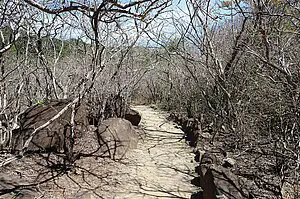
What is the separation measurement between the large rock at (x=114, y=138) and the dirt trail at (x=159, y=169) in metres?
0.19

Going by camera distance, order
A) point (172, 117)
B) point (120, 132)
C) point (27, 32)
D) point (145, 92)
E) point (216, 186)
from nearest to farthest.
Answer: point (216, 186)
point (27, 32)
point (120, 132)
point (172, 117)
point (145, 92)

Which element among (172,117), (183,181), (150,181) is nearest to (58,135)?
(150,181)

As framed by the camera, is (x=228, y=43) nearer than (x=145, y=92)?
Yes

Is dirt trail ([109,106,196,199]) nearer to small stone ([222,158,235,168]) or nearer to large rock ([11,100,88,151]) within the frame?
small stone ([222,158,235,168])

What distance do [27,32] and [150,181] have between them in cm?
343

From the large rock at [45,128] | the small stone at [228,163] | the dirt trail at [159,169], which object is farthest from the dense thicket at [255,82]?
the large rock at [45,128]

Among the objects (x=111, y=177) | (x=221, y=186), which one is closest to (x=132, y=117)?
(x=111, y=177)

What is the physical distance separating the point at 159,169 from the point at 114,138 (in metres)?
1.09

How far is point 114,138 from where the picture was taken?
219 inches

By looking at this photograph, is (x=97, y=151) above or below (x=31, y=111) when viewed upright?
below

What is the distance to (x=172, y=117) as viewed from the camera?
10094mm

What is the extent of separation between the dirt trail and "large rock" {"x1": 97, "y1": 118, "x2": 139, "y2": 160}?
0.19 m

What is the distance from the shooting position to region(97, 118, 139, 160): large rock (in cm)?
542

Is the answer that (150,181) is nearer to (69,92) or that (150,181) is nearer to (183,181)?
(183,181)
